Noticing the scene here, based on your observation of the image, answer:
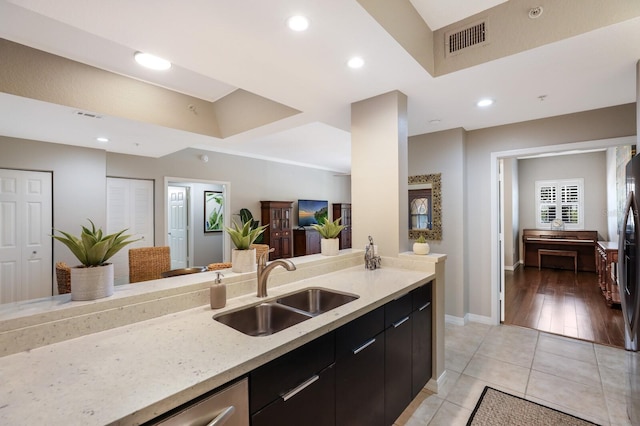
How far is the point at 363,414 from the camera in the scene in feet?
5.17

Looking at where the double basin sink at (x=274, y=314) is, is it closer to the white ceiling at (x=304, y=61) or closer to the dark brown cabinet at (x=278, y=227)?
the white ceiling at (x=304, y=61)

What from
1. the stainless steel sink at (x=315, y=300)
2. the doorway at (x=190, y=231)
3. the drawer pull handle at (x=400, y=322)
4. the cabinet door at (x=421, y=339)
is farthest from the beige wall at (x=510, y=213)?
the doorway at (x=190, y=231)

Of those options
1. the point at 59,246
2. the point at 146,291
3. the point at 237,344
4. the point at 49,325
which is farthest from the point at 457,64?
the point at 59,246

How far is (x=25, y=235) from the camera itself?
3.93 meters

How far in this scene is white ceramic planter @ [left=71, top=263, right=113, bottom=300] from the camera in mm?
1265

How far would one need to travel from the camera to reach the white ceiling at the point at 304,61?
154 centimetres

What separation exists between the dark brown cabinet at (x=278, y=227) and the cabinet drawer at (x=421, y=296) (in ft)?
14.0

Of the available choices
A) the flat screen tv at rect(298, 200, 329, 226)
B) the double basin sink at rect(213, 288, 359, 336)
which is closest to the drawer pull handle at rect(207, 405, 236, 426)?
the double basin sink at rect(213, 288, 359, 336)

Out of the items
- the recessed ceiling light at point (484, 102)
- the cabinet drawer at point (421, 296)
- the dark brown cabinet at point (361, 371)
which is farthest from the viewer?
the recessed ceiling light at point (484, 102)

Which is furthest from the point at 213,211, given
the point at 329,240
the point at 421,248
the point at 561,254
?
the point at 561,254

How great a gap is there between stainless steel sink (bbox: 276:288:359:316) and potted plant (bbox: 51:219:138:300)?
939 mm

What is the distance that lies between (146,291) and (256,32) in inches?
60.5

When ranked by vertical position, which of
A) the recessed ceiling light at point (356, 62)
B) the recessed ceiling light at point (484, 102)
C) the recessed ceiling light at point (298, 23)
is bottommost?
the recessed ceiling light at point (484, 102)

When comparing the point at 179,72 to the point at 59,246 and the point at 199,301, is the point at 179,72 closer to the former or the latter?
the point at 199,301
